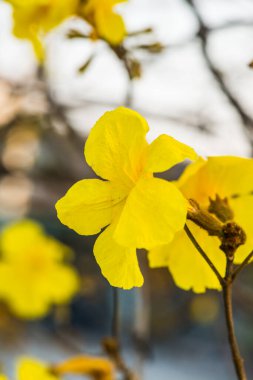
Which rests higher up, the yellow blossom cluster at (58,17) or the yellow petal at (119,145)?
the yellow petal at (119,145)

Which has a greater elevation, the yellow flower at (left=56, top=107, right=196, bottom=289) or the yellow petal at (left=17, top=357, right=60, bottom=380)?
the yellow flower at (left=56, top=107, right=196, bottom=289)

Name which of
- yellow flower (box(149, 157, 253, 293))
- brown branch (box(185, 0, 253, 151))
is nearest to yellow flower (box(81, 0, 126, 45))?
brown branch (box(185, 0, 253, 151))

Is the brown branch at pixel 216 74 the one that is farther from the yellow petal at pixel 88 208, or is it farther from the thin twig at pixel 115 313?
the yellow petal at pixel 88 208

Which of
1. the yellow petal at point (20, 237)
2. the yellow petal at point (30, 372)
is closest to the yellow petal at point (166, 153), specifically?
the yellow petal at point (30, 372)

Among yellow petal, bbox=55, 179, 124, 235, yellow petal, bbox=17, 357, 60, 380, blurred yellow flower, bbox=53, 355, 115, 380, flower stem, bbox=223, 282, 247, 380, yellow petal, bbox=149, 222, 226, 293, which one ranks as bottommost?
blurred yellow flower, bbox=53, 355, 115, 380

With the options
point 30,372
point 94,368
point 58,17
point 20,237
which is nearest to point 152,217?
point 30,372

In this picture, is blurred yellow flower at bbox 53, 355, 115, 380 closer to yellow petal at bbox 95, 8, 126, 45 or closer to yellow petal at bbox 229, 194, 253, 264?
yellow petal at bbox 229, 194, 253, 264

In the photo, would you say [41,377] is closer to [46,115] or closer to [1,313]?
[46,115]
